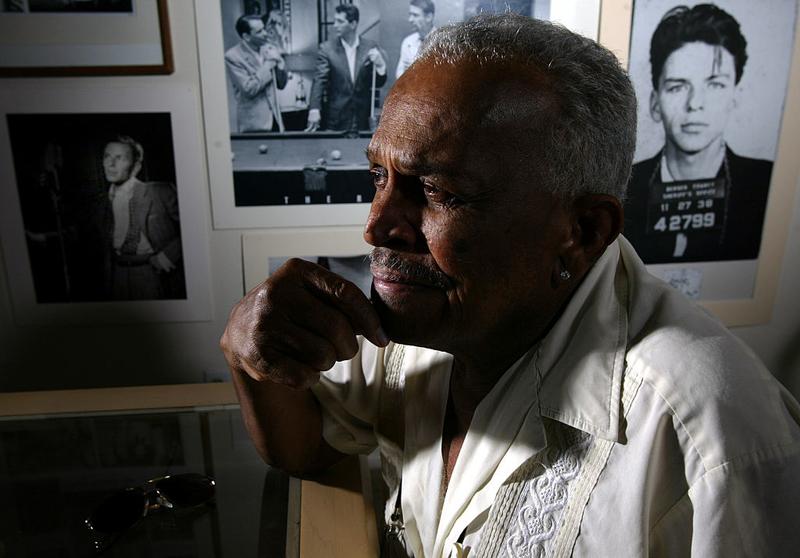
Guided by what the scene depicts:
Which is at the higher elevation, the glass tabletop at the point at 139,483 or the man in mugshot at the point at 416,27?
the man in mugshot at the point at 416,27

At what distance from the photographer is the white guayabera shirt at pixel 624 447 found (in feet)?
2.18

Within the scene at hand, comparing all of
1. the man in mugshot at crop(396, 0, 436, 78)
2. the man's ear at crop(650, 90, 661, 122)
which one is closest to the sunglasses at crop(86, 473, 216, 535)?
the man in mugshot at crop(396, 0, 436, 78)

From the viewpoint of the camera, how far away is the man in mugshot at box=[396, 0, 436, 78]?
1.57 m

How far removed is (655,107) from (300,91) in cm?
108

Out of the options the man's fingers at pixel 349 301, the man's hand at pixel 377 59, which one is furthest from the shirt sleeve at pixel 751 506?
the man's hand at pixel 377 59

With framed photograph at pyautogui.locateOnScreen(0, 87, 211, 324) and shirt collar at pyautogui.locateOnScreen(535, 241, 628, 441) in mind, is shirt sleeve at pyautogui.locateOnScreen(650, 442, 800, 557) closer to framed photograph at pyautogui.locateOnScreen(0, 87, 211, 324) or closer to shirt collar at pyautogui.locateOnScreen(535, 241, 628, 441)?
shirt collar at pyautogui.locateOnScreen(535, 241, 628, 441)

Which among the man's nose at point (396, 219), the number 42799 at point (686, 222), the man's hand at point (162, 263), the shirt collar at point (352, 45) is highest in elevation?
the shirt collar at point (352, 45)

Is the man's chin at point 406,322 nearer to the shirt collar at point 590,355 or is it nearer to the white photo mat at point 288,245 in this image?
the shirt collar at point 590,355

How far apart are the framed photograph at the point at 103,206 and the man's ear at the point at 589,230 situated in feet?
3.80

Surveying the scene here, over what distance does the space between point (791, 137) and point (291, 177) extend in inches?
63.8

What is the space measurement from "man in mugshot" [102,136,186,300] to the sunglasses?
28.0 inches

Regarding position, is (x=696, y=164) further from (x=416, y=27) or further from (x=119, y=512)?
(x=119, y=512)

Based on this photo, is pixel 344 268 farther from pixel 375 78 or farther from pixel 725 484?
pixel 725 484

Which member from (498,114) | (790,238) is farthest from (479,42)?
(790,238)
